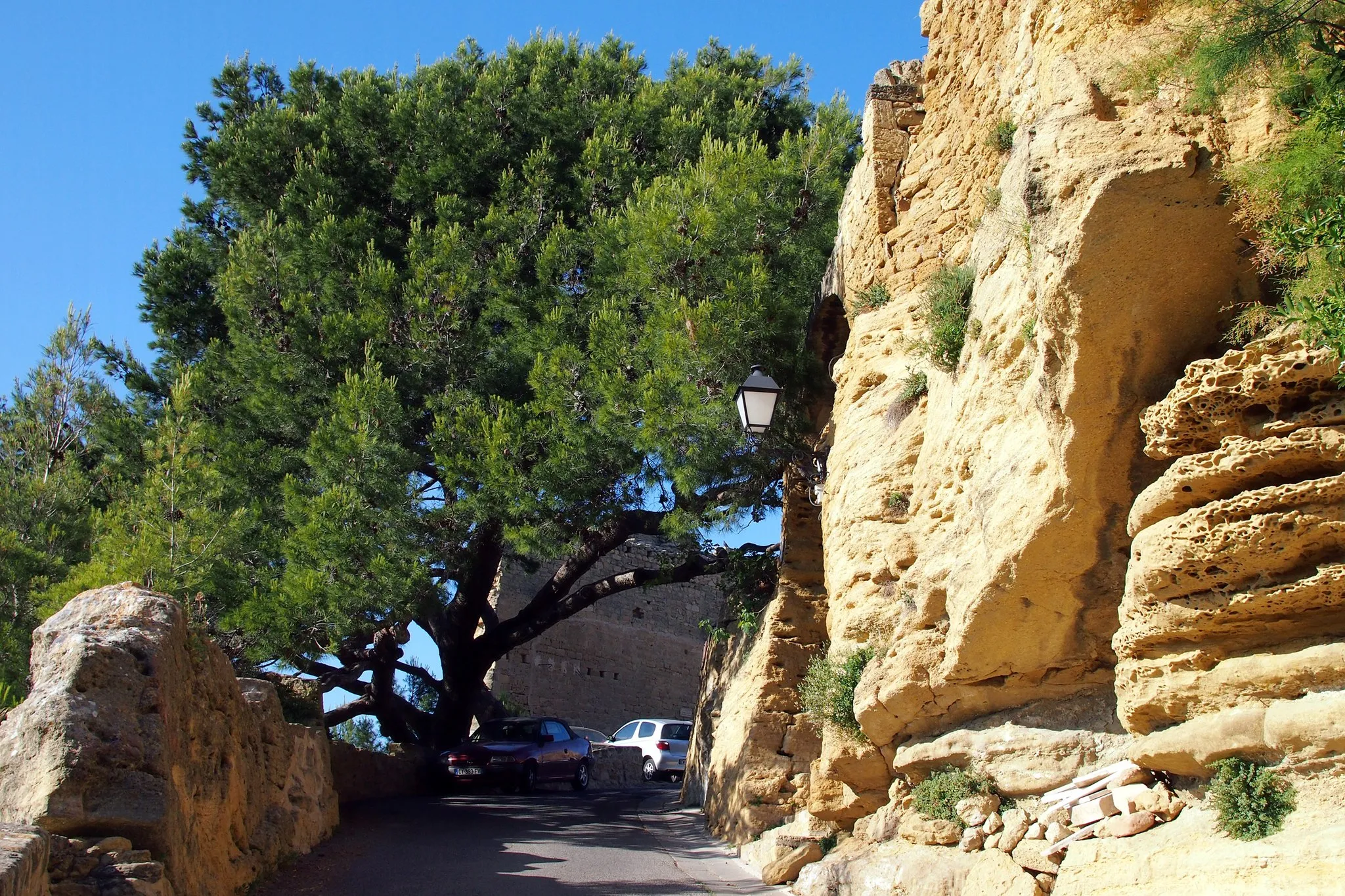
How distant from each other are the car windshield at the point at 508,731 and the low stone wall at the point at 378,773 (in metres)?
1.33

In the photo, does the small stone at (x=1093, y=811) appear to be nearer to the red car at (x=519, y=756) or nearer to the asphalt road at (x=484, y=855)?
the asphalt road at (x=484, y=855)

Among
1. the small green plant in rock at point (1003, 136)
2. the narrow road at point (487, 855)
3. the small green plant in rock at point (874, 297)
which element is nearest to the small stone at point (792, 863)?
the narrow road at point (487, 855)

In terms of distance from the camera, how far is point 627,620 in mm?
26828

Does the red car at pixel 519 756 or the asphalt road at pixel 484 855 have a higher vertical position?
the red car at pixel 519 756

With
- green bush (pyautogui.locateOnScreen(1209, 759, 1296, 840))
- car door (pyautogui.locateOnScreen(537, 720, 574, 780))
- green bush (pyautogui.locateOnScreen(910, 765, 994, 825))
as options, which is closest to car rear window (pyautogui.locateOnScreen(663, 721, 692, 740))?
car door (pyautogui.locateOnScreen(537, 720, 574, 780))

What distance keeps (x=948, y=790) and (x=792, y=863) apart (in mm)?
2042

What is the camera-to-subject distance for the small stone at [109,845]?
17.1 feet

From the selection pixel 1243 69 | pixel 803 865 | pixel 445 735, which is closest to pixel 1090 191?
pixel 1243 69

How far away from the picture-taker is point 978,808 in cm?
638

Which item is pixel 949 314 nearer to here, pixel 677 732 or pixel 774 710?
pixel 774 710

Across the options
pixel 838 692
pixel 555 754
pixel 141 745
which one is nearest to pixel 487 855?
pixel 838 692

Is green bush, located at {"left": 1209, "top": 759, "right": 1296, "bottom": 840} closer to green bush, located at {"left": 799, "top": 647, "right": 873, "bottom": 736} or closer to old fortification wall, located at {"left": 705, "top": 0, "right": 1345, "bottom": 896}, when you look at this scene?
old fortification wall, located at {"left": 705, "top": 0, "right": 1345, "bottom": 896}

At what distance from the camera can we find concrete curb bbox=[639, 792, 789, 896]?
828cm

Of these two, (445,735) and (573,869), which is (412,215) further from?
(573,869)
